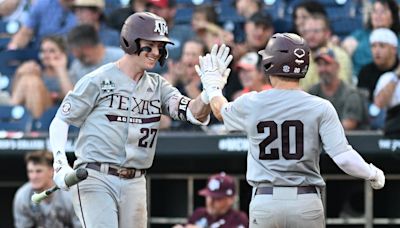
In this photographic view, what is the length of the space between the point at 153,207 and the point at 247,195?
100cm

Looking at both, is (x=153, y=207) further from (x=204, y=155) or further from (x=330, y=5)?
(x=330, y=5)

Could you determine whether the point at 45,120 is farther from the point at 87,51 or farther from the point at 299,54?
the point at 299,54

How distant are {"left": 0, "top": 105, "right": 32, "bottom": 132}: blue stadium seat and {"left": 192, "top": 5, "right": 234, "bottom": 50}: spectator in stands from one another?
1.86 metres

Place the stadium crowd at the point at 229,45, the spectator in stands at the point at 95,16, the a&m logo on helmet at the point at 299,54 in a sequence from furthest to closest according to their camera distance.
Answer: the spectator in stands at the point at 95,16 → the stadium crowd at the point at 229,45 → the a&m logo on helmet at the point at 299,54

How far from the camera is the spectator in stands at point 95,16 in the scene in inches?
422

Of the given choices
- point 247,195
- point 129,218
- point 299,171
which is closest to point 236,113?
point 299,171

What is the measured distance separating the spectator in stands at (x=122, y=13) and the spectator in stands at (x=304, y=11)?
66.8 inches

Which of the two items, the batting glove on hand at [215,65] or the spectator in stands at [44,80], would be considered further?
the spectator in stands at [44,80]

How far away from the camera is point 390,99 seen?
8.88 metres

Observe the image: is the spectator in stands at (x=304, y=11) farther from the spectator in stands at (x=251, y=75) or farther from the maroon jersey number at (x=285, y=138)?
the maroon jersey number at (x=285, y=138)

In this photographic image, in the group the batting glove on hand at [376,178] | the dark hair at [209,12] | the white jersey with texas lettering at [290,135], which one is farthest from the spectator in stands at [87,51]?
the batting glove on hand at [376,178]

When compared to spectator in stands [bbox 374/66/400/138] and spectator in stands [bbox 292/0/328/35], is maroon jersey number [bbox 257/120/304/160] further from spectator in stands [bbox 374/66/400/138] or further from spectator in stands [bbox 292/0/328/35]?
spectator in stands [bbox 292/0/328/35]

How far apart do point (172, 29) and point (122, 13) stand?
65 centimetres

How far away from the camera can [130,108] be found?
6.06 m
